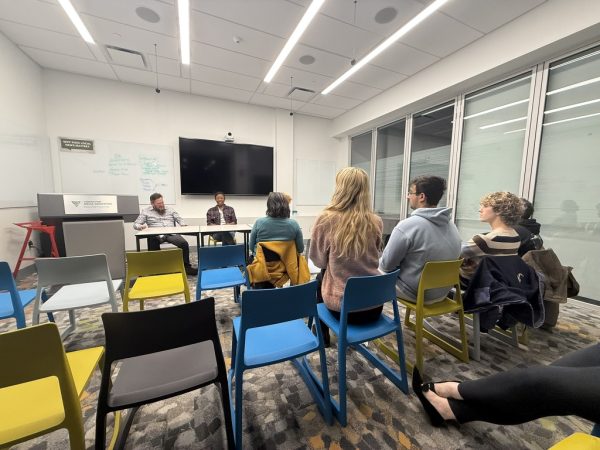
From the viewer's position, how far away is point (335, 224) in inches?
59.2

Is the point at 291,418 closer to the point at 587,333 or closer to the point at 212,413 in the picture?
the point at 212,413

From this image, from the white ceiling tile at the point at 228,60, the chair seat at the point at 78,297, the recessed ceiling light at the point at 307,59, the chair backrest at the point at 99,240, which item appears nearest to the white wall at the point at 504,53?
the recessed ceiling light at the point at 307,59

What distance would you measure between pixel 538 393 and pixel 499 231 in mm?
1259

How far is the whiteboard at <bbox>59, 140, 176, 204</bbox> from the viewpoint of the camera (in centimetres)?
428

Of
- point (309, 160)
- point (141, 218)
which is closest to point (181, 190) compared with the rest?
point (141, 218)

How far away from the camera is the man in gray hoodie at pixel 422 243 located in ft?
5.40

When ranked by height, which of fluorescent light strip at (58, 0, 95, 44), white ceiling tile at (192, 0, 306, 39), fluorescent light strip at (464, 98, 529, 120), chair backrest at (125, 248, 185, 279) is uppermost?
white ceiling tile at (192, 0, 306, 39)

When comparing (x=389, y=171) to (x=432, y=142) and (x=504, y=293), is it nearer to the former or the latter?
(x=432, y=142)

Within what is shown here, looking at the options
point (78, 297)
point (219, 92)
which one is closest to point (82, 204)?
point (78, 297)

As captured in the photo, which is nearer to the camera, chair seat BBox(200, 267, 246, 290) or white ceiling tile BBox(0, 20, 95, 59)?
chair seat BBox(200, 267, 246, 290)

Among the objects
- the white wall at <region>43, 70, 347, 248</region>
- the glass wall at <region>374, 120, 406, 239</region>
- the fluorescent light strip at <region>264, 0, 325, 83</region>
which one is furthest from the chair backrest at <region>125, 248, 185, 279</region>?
the glass wall at <region>374, 120, 406, 239</region>

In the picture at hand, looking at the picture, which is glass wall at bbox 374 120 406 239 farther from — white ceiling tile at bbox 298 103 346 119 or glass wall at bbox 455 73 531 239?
glass wall at bbox 455 73 531 239

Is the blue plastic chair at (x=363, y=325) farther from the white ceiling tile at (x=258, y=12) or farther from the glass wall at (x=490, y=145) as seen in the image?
the white ceiling tile at (x=258, y=12)

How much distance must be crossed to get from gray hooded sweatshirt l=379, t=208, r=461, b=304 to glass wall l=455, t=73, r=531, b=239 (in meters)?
2.14
